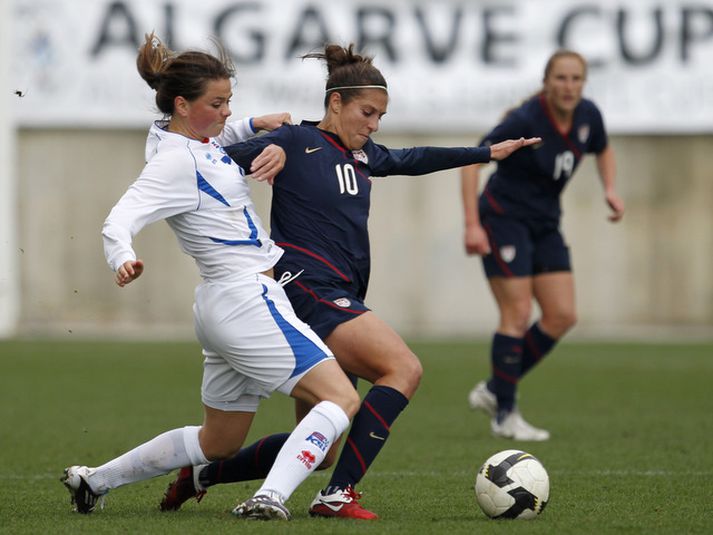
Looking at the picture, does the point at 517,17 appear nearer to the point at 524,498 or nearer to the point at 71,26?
the point at 71,26

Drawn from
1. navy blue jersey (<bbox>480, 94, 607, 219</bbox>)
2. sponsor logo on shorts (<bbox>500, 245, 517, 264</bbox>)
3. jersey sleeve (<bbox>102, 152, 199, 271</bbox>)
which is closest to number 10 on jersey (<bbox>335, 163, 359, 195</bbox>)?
jersey sleeve (<bbox>102, 152, 199, 271</bbox>)

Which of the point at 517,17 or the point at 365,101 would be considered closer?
the point at 365,101

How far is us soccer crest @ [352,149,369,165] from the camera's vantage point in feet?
17.2

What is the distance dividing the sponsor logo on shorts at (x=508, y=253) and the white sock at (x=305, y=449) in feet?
11.4

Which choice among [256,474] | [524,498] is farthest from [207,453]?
[524,498]

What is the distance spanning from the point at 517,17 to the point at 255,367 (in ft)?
43.2

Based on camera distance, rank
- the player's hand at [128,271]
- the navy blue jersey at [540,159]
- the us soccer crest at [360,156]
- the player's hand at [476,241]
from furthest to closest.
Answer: the navy blue jersey at [540,159]
the player's hand at [476,241]
the us soccer crest at [360,156]
the player's hand at [128,271]

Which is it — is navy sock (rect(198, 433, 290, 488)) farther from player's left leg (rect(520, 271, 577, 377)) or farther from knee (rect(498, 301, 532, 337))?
player's left leg (rect(520, 271, 577, 377))

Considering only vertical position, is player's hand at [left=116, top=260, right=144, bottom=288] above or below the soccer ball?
above

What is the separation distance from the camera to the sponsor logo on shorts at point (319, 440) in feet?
15.1

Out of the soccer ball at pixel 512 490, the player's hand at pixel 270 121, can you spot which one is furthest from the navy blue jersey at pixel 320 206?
the soccer ball at pixel 512 490

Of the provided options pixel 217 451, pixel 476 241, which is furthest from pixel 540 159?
pixel 217 451

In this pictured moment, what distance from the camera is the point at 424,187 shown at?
58.5 feet

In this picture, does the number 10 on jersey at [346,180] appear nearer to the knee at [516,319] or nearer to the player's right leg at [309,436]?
the player's right leg at [309,436]
